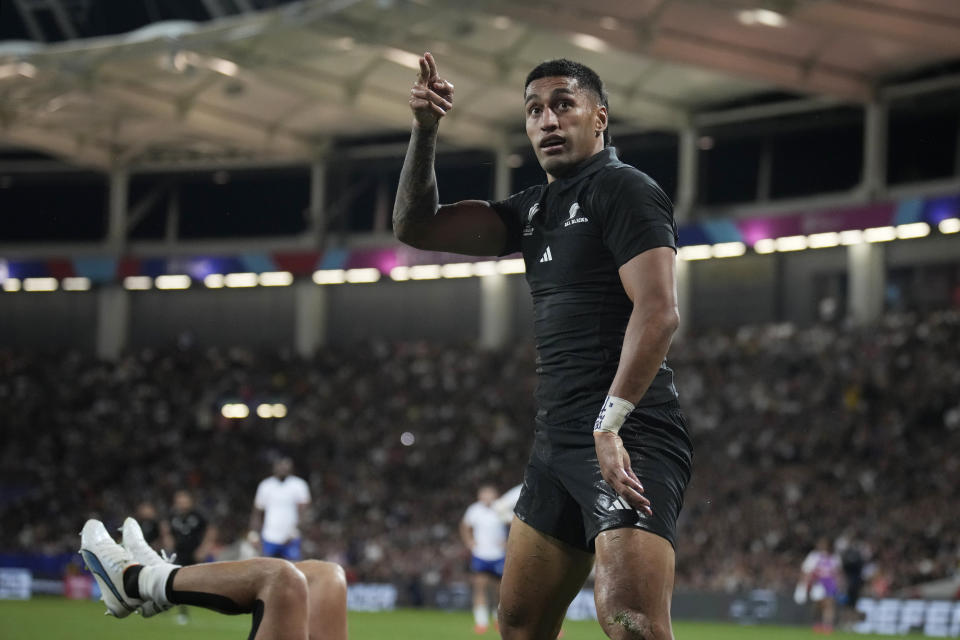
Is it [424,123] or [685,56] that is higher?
[685,56]

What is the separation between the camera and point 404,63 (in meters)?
31.8

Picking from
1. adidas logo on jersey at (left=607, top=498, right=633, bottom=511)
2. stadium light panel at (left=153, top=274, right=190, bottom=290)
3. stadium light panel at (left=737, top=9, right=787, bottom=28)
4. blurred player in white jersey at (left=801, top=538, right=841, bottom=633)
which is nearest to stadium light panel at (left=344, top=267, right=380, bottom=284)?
stadium light panel at (left=153, top=274, right=190, bottom=290)

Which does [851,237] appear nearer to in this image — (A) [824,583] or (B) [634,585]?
(A) [824,583]

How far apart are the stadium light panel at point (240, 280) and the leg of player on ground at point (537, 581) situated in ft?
124

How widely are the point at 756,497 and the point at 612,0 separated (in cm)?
1032

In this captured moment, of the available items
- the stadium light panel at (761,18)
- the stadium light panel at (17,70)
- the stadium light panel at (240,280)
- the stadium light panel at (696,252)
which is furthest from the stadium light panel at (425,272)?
the stadium light panel at (761,18)

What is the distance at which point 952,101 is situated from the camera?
30.9 m

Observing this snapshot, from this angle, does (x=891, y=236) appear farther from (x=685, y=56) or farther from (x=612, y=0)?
(x=612, y=0)

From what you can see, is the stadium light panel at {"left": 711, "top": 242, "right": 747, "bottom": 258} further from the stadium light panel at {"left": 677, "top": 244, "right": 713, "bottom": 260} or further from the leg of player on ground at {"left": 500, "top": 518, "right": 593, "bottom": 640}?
the leg of player on ground at {"left": 500, "top": 518, "right": 593, "bottom": 640}

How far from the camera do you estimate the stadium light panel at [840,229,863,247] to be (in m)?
31.7

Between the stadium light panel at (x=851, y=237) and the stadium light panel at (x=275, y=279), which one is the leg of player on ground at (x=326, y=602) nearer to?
the stadium light panel at (x=851, y=237)

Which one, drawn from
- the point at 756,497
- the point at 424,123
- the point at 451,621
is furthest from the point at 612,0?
the point at 424,123

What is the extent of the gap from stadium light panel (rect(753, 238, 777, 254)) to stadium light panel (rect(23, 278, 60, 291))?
76.9 feet

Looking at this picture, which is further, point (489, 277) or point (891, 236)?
point (489, 277)
